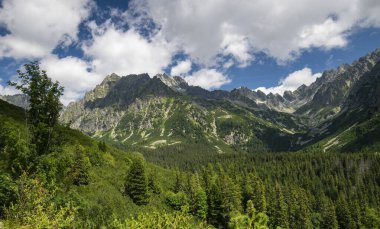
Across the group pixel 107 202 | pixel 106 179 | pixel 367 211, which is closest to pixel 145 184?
pixel 106 179

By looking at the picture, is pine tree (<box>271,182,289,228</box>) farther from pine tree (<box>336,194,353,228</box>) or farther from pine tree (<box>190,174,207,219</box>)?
pine tree (<box>336,194,353,228</box>)

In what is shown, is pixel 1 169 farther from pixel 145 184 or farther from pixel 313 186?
pixel 313 186

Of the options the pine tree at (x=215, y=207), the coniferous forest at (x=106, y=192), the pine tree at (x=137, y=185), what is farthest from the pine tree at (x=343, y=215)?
the pine tree at (x=137, y=185)

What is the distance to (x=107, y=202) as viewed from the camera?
66562 millimetres

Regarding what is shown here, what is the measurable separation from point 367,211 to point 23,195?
5805 inches

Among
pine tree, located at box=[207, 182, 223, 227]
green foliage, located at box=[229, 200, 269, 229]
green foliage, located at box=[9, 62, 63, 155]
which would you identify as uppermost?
green foliage, located at box=[9, 62, 63, 155]

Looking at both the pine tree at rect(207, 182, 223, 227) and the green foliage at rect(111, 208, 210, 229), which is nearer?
the green foliage at rect(111, 208, 210, 229)

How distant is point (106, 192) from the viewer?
76.0 meters

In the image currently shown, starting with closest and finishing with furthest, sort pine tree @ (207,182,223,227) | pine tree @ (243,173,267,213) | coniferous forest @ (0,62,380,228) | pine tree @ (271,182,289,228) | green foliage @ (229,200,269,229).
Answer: green foliage @ (229,200,269,229), coniferous forest @ (0,62,380,228), pine tree @ (207,182,223,227), pine tree @ (271,182,289,228), pine tree @ (243,173,267,213)

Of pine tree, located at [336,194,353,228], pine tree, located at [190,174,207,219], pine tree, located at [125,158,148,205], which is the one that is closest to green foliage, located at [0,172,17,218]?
pine tree, located at [125,158,148,205]

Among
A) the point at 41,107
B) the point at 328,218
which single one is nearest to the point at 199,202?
the point at 328,218

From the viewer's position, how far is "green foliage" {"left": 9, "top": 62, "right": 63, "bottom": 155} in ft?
94.8

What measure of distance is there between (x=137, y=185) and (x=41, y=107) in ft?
191

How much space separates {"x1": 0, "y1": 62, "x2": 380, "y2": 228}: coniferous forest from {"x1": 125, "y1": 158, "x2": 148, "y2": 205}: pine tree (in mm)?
283
